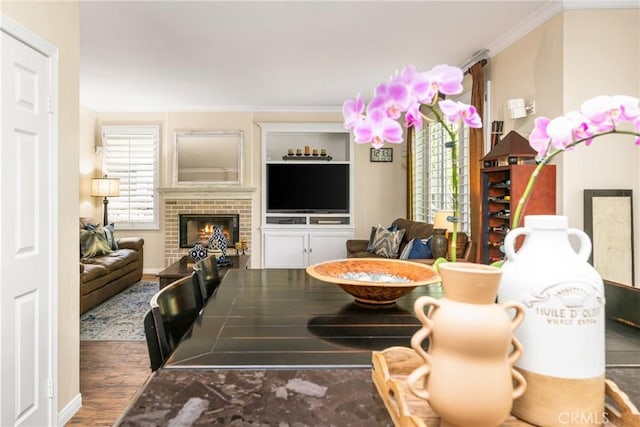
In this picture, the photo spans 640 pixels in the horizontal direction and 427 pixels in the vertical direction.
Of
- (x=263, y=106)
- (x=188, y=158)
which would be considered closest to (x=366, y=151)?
(x=263, y=106)

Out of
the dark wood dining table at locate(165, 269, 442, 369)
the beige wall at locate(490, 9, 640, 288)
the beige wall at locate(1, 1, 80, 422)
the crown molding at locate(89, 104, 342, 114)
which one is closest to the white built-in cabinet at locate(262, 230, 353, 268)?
the crown molding at locate(89, 104, 342, 114)

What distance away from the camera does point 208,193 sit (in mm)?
6031

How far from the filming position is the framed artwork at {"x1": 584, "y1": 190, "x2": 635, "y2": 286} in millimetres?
2688

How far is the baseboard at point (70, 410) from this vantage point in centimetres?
205

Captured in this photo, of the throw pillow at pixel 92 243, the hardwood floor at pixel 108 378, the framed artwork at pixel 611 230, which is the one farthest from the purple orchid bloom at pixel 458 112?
the throw pillow at pixel 92 243

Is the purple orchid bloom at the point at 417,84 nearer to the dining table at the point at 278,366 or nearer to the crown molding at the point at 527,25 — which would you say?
the dining table at the point at 278,366

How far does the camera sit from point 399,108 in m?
0.68

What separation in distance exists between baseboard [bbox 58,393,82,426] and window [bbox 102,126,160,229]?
4.18m

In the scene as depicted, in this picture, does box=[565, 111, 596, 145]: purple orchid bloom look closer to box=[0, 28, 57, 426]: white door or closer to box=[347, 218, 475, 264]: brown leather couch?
box=[0, 28, 57, 426]: white door

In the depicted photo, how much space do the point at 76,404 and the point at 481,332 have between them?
251 centimetres

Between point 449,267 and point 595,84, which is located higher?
point 595,84

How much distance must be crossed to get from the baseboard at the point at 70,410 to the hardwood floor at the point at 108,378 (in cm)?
2

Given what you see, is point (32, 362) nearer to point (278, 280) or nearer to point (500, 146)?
point (278, 280)

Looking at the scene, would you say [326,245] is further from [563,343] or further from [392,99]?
[563,343]
